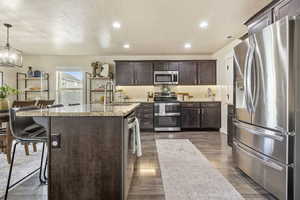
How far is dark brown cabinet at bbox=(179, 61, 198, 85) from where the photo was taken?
6.21 metres

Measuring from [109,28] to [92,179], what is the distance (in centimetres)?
314

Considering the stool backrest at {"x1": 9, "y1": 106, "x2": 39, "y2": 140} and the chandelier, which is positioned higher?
the chandelier

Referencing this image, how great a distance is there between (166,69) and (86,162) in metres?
4.86

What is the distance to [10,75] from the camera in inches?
244

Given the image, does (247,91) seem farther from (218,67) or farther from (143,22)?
(218,67)

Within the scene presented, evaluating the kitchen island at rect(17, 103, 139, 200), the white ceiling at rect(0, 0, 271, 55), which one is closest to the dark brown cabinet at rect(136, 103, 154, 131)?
the white ceiling at rect(0, 0, 271, 55)

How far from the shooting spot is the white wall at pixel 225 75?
5.13 meters

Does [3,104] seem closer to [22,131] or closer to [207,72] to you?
[22,131]

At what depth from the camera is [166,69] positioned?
6.21 m

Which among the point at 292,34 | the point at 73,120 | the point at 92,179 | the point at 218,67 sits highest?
the point at 218,67

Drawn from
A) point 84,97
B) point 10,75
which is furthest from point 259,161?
point 10,75

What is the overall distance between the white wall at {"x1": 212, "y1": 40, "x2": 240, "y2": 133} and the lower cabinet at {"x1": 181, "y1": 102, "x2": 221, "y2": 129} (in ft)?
0.75

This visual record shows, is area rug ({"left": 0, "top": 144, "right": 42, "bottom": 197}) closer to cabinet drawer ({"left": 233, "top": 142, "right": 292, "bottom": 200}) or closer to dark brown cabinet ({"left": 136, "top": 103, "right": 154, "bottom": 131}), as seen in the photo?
cabinet drawer ({"left": 233, "top": 142, "right": 292, "bottom": 200})

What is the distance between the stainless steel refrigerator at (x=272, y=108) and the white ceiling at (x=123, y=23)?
44.0 inches
